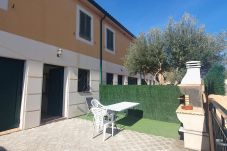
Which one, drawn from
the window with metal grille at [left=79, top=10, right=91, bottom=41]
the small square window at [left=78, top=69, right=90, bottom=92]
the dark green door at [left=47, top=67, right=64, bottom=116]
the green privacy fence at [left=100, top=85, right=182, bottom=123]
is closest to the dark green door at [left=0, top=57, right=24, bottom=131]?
the dark green door at [left=47, top=67, right=64, bottom=116]

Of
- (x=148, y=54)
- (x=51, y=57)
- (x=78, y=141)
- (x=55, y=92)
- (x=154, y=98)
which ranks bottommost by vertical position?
(x=78, y=141)

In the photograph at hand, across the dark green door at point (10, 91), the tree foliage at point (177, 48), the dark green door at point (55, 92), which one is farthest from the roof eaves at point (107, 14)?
the dark green door at point (10, 91)

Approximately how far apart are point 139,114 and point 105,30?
6370mm

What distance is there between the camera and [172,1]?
1130 cm

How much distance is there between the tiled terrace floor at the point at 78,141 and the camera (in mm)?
4543

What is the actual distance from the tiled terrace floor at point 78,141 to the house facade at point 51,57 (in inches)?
36.8

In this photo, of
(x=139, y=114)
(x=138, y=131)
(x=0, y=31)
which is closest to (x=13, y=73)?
(x=0, y=31)

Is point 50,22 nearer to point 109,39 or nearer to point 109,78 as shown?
point 109,39

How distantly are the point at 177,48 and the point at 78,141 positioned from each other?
769cm

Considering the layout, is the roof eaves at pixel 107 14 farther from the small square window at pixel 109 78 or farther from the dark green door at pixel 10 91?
the dark green door at pixel 10 91

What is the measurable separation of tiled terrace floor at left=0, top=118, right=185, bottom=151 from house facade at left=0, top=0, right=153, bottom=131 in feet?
3.07

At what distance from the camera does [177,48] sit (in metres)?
9.96

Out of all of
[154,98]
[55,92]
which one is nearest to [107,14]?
[55,92]

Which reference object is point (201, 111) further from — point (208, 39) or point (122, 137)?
point (208, 39)
